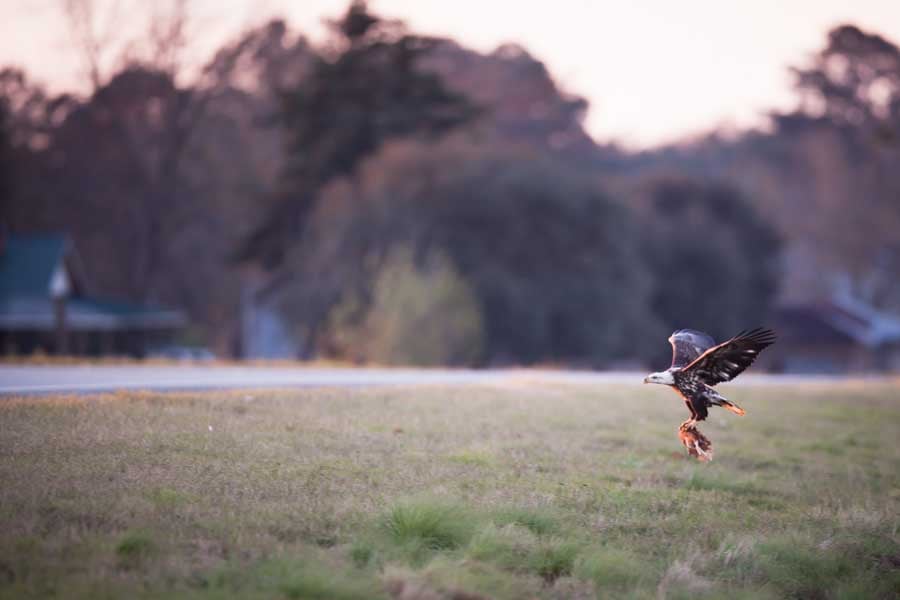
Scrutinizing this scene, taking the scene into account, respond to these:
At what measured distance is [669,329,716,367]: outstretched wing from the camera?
428 inches

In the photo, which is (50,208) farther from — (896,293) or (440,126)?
(896,293)

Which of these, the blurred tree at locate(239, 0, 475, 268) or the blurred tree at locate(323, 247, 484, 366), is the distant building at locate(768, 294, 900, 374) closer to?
the blurred tree at locate(239, 0, 475, 268)

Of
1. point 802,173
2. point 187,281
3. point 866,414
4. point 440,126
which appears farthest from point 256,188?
point 866,414

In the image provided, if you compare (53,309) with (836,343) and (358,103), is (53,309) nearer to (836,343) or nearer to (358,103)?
(358,103)

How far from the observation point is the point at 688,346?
10.9 m

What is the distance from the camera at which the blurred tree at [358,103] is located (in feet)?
151

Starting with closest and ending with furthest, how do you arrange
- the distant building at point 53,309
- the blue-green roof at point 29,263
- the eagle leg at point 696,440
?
1. the eagle leg at point 696,440
2. the distant building at point 53,309
3. the blue-green roof at point 29,263

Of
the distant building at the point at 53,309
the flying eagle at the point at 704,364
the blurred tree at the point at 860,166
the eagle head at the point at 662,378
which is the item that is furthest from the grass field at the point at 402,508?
the blurred tree at the point at 860,166

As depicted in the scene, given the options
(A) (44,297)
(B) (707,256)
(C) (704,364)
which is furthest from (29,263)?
(C) (704,364)

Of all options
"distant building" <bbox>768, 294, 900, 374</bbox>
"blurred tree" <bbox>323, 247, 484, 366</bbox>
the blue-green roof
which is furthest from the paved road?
"distant building" <bbox>768, 294, 900, 374</bbox>

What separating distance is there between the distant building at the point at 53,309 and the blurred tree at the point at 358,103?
323 inches

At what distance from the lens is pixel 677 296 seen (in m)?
51.1

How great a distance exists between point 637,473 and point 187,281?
50.1 meters

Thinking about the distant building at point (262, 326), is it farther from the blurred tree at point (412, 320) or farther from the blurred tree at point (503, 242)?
the blurred tree at point (412, 320)
